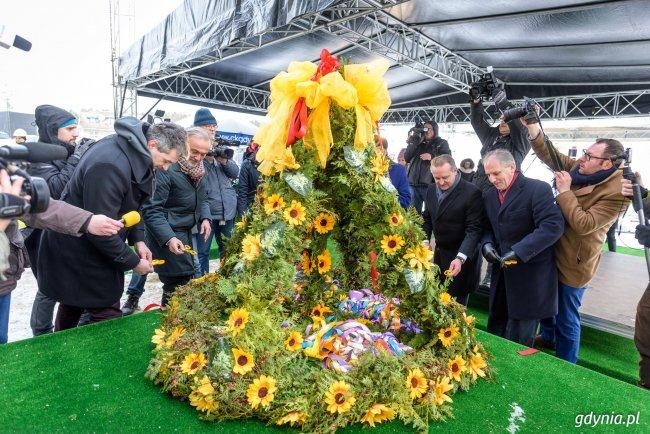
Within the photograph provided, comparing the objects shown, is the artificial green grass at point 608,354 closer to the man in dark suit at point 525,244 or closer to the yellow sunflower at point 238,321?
the man in dark suit at point 525,244

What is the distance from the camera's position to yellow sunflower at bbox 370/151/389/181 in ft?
6.35

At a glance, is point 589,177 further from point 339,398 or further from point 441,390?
point 339,398

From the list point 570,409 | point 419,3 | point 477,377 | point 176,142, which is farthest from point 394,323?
point 419,3

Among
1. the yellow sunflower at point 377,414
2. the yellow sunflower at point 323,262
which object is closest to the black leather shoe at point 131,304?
the yellow sunflower at point 323,262

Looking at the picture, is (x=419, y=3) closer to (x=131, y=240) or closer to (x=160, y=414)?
(x=131, y=240)

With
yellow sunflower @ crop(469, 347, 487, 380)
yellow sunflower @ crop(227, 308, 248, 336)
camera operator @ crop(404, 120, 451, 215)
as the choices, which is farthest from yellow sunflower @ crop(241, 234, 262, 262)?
camera operator @ crop(404, 120, 451, 215)

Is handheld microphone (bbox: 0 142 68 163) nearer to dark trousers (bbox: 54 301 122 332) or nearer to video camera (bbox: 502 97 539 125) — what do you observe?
dark trousers (bbox: 54 301 122 332)

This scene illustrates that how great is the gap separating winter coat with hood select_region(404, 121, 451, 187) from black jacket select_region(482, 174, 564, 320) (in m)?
2.70

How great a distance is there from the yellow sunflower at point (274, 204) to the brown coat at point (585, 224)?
6.50 ft

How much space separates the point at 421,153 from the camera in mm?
5562

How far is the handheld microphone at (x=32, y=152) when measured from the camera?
1236 mm

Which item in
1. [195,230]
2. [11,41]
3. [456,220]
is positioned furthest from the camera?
[195,230]

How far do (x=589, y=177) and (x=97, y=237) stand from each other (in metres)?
3.10

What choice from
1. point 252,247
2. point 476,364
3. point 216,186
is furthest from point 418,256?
point 216,186
